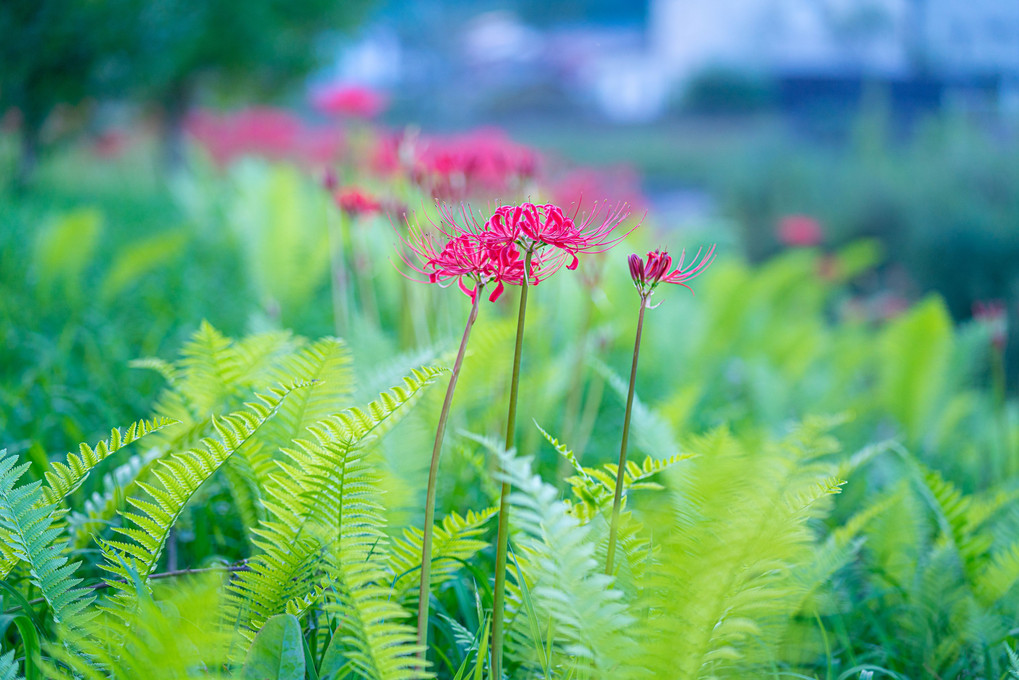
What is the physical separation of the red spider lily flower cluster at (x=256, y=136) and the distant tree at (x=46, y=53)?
2.77 m

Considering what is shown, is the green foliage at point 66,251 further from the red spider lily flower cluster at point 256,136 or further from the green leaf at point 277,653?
the red spider lily flower cluster at point 256,136

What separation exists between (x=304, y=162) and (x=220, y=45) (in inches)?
75.1

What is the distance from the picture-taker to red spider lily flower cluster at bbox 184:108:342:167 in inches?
257

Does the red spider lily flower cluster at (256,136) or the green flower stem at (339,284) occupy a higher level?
the red spider lily flower cluster at (256,136)

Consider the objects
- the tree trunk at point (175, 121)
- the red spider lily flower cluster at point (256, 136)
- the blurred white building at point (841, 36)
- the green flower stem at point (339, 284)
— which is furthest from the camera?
the blurred white building at point (841, 36)

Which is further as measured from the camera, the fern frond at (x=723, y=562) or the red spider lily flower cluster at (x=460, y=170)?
the red spider lily flower cluster at (x=460, y=170)

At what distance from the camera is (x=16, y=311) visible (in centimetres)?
175

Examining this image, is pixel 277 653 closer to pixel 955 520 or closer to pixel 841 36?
pixel 955 520

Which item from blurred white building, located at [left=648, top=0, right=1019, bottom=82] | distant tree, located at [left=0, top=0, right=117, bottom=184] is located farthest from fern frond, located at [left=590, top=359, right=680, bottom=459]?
blurred white building, located at [left=648, top=0, right=1019, bottom=82]

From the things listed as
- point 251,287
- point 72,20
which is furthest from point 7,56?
point 251,287

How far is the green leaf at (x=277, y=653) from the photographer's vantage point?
58cm

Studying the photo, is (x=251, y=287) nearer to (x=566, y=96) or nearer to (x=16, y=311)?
(x=16, y=311)

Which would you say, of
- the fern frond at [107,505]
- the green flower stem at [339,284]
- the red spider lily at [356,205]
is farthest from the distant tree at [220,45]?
the fern frond at [107,505]

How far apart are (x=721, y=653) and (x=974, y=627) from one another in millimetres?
560
